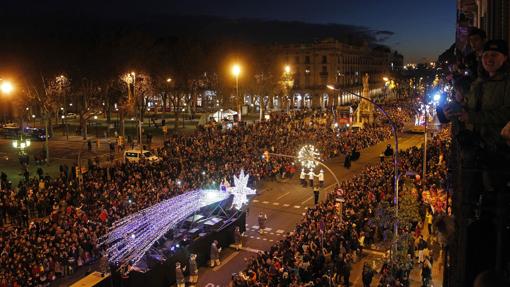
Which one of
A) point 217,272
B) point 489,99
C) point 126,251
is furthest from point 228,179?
point 489,99

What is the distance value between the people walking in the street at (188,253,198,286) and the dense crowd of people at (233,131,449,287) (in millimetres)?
2655

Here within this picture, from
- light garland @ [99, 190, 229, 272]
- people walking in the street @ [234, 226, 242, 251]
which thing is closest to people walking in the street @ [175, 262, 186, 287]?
light garland @ [99, 190, 229, 272]

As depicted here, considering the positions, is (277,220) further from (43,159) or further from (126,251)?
(43,159)

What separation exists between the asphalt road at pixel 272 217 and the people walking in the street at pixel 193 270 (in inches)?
14.9

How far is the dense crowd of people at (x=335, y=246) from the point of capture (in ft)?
54.5

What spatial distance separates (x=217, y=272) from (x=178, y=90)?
174ft

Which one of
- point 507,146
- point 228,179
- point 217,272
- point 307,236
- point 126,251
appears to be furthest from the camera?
point 228,179

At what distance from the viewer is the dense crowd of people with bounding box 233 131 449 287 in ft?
54.5

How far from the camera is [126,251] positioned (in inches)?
720

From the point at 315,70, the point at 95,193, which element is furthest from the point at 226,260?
the point at 315,70

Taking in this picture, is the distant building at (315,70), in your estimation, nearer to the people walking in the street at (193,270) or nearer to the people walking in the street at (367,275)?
the people walking in the street at (193,270)

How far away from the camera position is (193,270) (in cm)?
1975

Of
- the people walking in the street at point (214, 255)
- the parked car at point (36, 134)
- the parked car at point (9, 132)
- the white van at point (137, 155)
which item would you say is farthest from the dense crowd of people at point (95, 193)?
the parked car at point (9, 132)

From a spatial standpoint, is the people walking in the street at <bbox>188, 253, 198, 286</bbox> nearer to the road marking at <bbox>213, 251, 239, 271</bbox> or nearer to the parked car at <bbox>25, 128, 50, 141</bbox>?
the road marking at <bbox>213, 251, 239, 271</bbox>
